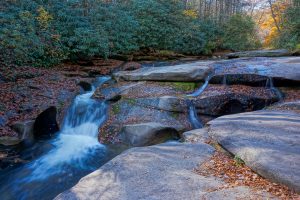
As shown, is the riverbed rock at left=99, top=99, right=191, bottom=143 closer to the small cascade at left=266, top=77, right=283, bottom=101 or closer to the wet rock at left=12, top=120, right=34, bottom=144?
the wet rock at left=12, top=120, right=34, bottom=144

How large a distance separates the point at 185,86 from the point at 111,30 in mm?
7813

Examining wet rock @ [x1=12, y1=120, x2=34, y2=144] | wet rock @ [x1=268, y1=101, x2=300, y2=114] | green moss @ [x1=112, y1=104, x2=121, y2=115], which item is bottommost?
wet rock @ [x1=12, y1=120, x2=34, y2=144]

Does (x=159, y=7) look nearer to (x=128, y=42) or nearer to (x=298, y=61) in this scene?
(x=128, y=42)

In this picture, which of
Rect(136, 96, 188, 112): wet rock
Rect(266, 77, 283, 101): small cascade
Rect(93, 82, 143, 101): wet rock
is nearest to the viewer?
Rect(136, 96, 188, 112): wet rock

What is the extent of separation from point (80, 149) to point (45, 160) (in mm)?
1097

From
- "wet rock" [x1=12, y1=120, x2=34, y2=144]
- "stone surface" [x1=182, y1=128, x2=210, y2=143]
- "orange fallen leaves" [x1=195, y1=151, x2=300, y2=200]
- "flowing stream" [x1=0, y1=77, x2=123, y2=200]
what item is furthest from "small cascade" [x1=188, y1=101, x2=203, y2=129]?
"wet rock" [x1=12, y1=120, x2=34, y2=144]

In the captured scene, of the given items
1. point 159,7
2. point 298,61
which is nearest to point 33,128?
point 298,61

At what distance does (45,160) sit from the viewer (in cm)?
787

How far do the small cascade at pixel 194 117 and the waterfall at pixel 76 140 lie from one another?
10.1ft

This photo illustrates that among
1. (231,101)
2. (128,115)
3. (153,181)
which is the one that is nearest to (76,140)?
(128,115)

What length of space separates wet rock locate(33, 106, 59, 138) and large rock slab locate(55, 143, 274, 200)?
4.87 m

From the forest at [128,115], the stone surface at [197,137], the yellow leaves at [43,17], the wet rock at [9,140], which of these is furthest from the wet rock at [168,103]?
the yellow leaves at [43,17]

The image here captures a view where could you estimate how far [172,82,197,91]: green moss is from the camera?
1104cm

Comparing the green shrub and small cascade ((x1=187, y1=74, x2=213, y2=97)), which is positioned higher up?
the green shrub
